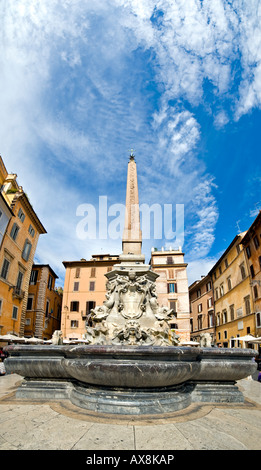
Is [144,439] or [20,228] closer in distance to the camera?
[144,439]

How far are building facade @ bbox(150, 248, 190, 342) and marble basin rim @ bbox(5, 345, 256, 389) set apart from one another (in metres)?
29.1

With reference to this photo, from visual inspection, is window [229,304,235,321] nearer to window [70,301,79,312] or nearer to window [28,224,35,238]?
window [70,301,79,312]

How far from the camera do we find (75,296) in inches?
1335

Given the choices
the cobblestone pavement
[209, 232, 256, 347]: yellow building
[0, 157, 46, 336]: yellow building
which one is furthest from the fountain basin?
[0, 157, 46, 336]: yellow building

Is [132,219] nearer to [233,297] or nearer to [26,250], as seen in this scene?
[26,250]

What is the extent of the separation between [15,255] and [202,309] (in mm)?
30499

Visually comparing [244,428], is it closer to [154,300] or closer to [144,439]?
[144,439]

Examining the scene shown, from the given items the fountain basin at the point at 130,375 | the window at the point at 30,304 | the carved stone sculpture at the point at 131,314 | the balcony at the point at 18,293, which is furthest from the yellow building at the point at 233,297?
the window at the point at 30,304

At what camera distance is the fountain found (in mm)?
3822

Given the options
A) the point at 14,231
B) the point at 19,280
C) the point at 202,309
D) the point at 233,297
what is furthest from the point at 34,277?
the point at 202,309

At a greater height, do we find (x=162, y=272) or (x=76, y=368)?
(x=162, y=272)

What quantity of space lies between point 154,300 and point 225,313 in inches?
1064

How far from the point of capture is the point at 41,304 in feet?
103
